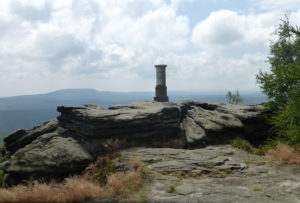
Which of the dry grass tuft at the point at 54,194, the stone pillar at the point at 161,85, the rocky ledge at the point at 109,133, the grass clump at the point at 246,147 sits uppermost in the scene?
the stone pillar at the point at 161,85

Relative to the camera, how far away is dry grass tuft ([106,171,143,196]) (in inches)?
314

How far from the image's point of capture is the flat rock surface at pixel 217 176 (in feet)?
24.7

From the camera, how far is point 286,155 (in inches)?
427

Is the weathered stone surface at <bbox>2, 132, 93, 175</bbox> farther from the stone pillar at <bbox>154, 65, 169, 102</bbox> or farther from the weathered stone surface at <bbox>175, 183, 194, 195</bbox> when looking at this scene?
the stone pillar at <bbox>154, 65, 169, 102</bbox>

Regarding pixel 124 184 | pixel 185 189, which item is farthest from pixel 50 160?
pixel 185 189

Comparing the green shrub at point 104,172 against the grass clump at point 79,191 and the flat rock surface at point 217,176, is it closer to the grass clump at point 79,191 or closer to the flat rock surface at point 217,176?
the grass clump at point 79,191

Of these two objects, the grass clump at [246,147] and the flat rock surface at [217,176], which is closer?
the flat rock surface at [217,176]

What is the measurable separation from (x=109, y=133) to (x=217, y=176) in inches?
241

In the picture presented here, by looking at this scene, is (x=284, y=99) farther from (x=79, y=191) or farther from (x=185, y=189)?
(x=79, y=191)

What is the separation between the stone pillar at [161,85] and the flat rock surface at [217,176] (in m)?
14.3

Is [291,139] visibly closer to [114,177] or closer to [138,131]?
[138,131]

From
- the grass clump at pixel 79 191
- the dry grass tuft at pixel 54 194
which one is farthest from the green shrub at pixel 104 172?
the dry grass tuft at pixel 54 194

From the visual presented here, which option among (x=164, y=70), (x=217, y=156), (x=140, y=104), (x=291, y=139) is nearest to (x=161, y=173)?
(x=217, y=156)

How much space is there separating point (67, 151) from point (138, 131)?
4.11 meters
